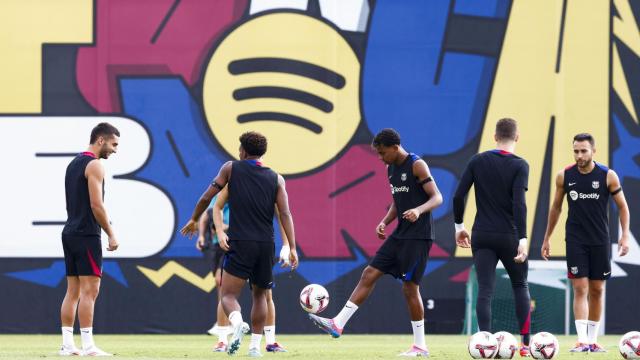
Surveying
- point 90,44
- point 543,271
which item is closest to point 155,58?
point 90,44

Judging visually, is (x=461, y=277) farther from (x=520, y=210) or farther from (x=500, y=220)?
(x=520, y=210)

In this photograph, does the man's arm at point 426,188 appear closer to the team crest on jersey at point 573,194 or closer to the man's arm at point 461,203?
the man's arm at point 461,203

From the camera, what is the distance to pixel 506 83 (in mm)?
16688

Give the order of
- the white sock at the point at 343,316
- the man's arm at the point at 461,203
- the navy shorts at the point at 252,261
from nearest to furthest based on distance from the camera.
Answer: the navy shorts at the point at 252,261
the man's arm at the point at 461,203
the white sock at the point at 343,316

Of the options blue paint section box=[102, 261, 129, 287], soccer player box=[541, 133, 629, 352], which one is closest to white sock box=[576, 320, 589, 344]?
soccer player box=[541, 133, 629, 352]

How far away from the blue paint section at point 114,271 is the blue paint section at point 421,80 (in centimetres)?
450

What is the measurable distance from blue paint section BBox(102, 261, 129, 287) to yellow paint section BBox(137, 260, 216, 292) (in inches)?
11.4

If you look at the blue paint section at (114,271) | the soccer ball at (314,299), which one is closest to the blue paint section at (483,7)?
the blue paint section at (114,271)

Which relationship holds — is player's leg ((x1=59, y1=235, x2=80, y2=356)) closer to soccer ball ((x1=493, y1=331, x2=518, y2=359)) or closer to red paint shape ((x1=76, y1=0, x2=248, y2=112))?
soccer ball ((x1=493, y1=331, x2=518, y2=359))

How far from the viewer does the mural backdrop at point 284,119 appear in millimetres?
16516

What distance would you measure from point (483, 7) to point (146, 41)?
16.9 ft

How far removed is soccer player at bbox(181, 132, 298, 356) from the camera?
9.95 meters

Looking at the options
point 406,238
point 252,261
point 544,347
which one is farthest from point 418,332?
point 252,261

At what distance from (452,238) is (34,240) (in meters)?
6.31
